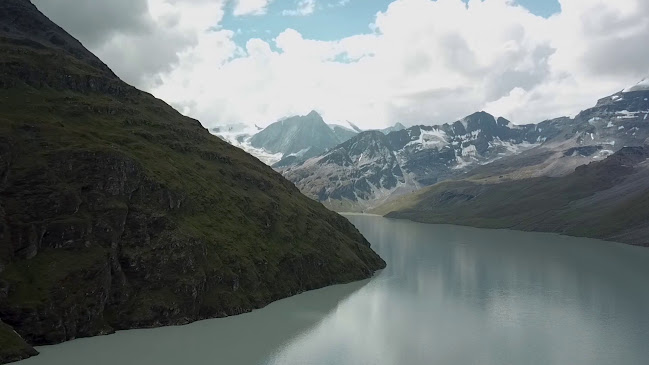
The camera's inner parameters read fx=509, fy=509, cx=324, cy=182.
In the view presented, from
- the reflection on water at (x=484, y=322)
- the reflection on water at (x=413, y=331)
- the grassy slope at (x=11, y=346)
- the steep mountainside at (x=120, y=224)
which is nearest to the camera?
the grassy slope at (x=11, y=346)

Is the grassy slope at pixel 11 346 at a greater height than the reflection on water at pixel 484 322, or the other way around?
the grassy slope at pixel 11 346

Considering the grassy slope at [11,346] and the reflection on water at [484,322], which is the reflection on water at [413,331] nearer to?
the reflection on water at [484,322]

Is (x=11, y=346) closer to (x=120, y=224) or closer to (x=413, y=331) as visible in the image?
(x=120, y=224)

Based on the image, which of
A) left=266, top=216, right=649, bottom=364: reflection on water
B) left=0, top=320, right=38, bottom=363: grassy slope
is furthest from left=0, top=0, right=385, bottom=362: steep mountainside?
left=266, top=216, right=649, bottom=364: reflection on water

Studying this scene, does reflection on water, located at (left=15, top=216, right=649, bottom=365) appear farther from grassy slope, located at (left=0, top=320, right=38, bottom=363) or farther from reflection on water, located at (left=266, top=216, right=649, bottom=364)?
grassy slope, located at (left=0, top=320, right=38, bottom=363)

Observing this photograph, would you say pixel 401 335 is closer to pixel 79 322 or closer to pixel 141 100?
pixel 79 322

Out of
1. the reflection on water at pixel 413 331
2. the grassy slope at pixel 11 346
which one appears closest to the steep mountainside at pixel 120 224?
the grassy slope at pixel 11 346
